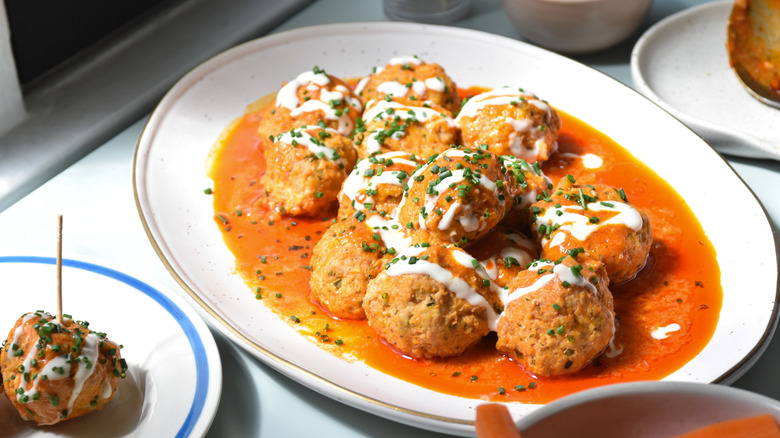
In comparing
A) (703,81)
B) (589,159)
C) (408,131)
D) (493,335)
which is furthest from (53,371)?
(703,81)

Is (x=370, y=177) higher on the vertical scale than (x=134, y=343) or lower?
higher

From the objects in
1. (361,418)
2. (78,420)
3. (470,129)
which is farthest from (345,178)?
(78,420)

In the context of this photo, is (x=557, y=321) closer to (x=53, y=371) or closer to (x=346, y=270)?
(x=346, y=270)

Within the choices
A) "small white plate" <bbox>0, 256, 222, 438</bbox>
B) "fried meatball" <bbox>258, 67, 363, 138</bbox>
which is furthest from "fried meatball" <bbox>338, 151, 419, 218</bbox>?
"small white plate" <bbox>0, 256, 222, 438</bbox>

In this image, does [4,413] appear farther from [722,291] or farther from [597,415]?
[722,291]

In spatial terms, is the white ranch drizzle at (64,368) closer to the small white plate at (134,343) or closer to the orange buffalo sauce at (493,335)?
the small white plate at (134,343)

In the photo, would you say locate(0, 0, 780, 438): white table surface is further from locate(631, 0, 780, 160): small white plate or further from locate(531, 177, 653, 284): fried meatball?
locate(531, 177, 653, 284): fried meatball
